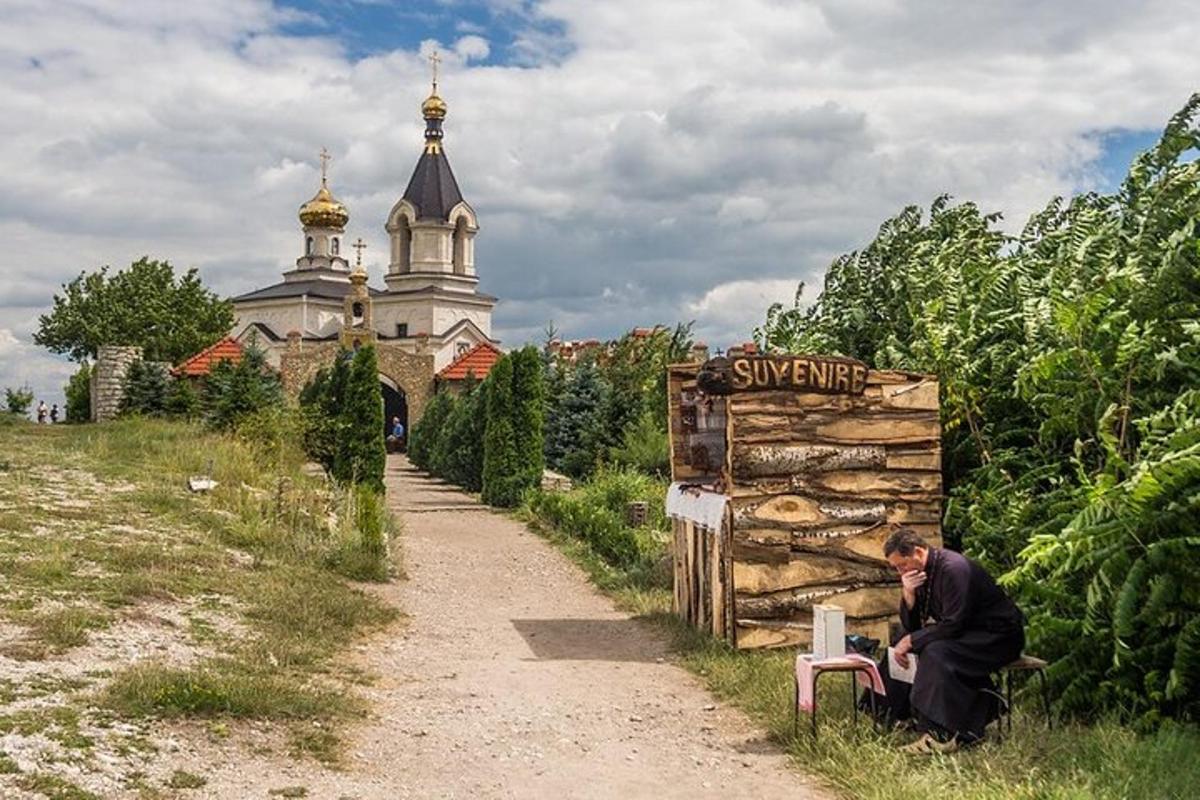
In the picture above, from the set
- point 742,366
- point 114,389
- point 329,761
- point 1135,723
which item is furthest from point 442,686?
point 114,389

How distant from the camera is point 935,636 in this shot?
682 centimetres

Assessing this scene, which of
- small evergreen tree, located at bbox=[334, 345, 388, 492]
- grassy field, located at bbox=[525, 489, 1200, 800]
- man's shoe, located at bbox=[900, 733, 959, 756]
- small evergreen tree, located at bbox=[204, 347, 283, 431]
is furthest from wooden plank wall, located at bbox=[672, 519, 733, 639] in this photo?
small evergreen tree, located at bbox=[204, 347, 283, 431]

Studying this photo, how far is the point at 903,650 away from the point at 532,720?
2285 mm

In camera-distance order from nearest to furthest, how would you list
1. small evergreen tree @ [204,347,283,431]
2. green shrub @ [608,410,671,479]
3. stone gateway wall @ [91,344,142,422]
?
1. green shrub @ [608,410,671,479]
2. small evergreen tree @ [204,347,283,431]
3. stone gateway wall @ [91,344,142,422]

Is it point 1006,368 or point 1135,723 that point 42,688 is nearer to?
point 1135,723

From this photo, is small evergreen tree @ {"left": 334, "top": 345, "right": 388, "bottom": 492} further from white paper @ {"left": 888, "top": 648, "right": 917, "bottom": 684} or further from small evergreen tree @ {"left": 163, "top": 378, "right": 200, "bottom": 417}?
white paper @ {"left": 888, "top": 648, "right": 917, "bottom": 684}

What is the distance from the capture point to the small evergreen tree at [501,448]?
23.8 metres

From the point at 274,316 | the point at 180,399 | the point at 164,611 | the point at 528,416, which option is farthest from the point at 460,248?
the point at 164,611

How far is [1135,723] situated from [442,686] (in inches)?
173

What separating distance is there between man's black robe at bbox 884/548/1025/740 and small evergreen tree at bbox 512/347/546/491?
55.7 ft

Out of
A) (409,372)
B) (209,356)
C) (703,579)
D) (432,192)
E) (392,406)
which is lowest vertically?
(703,579)

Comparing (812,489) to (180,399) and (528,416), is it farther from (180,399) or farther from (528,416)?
(180,399)

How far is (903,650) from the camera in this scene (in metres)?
6.97

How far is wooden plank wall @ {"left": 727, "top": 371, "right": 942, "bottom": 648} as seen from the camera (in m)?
9.54
